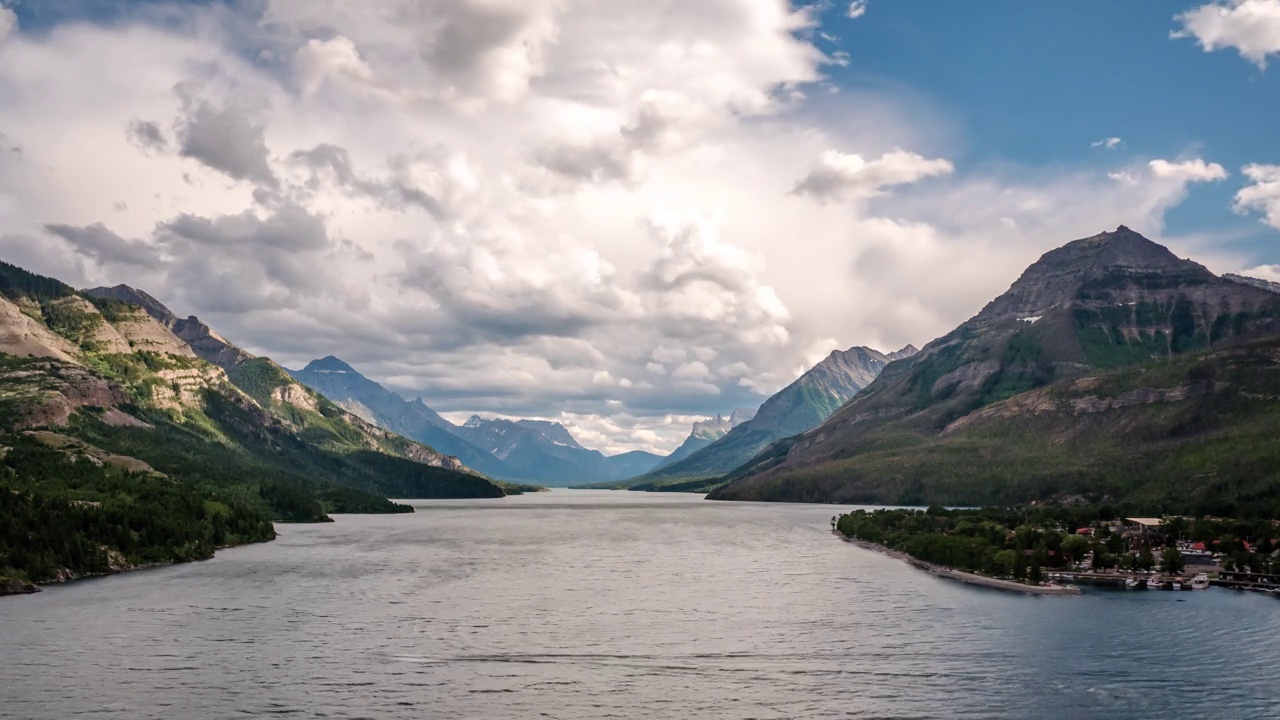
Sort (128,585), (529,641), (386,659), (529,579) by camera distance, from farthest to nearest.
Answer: (529,579), (128,585), (529,641), (386,659)

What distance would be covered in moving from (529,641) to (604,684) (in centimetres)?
2448

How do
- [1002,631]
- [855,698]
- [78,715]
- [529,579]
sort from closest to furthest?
[78,715] → [855,698] → [1002,631] → [529,579]

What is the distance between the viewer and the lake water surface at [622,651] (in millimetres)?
92000

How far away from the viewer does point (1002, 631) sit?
436 feet

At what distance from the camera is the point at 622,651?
381ft

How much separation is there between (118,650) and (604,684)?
6182 cm

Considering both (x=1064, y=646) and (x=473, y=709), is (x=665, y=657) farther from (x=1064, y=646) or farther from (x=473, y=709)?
(x=1064, y=646)

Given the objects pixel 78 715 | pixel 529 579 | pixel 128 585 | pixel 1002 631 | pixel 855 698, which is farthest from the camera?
pixel 529 579

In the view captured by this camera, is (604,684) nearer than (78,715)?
No

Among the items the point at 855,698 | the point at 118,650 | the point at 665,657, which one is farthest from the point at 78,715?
the point at 855,698

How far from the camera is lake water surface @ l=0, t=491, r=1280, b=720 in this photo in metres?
92.0

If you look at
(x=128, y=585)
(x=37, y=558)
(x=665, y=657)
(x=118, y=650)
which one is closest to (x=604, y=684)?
(x=665, y=657)

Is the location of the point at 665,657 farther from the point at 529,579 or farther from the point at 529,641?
the point at 529,579

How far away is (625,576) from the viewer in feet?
628
